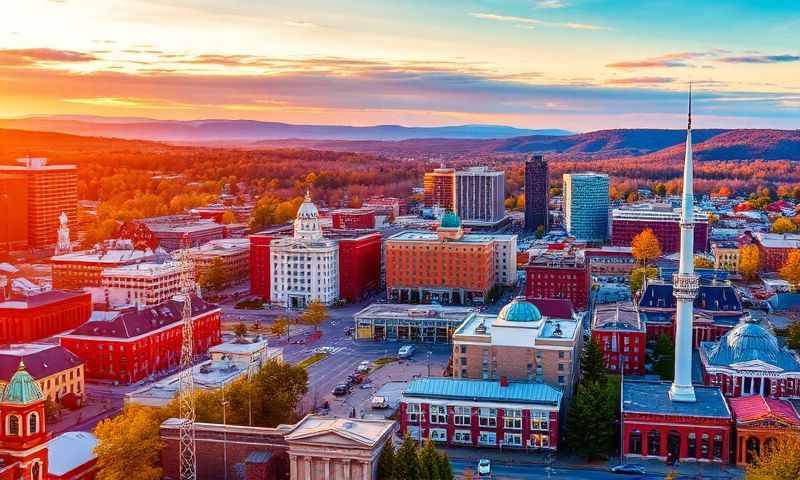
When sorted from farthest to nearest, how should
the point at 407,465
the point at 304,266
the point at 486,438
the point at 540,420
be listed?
the point at 304,266
the point at 486,438
the point at 540,420
the point at 407,465

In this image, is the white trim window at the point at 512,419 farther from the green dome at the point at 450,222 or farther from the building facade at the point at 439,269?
the green dome at the point at 450,222

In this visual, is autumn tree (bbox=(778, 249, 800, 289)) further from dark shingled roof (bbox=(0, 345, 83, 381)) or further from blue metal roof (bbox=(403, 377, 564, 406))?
dark shingled roof (bbox=(0, 345, 83, 381))

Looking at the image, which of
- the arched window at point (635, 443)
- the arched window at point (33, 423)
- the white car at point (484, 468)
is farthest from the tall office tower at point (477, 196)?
the arched window at point (33, 423)

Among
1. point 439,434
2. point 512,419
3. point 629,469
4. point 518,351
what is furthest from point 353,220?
point 629,469

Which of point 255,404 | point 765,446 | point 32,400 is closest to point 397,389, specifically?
point 255,404

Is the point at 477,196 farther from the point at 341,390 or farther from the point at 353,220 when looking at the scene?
the point at 341,390

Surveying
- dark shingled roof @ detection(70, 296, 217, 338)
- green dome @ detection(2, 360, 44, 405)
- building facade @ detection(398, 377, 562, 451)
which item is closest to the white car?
building facade @ detection(398, 377, 562, 451)

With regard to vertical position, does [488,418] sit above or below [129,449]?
below

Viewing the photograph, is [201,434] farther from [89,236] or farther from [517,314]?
[89,236]
